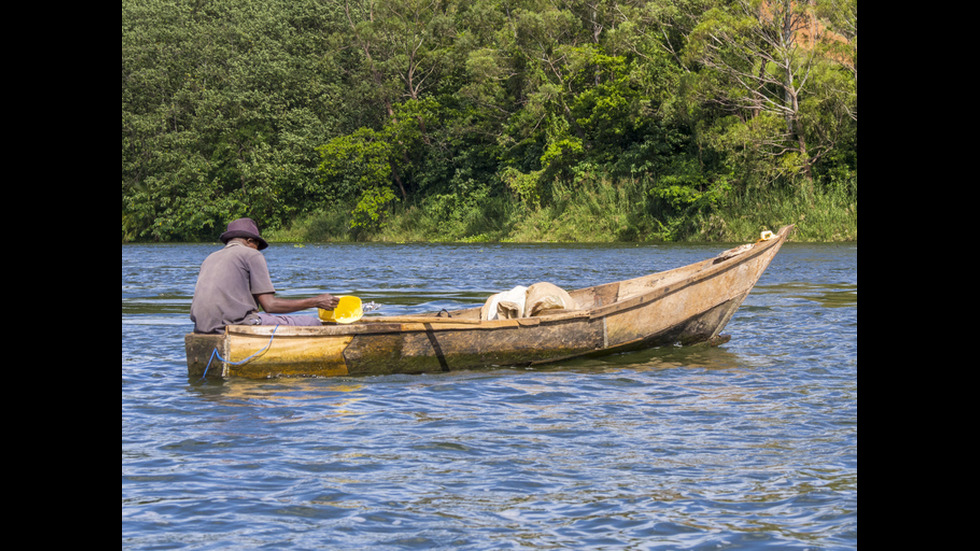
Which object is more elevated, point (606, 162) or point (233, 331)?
point (606, 162)

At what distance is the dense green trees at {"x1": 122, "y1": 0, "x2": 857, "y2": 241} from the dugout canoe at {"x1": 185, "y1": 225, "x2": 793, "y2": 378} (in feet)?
68.8

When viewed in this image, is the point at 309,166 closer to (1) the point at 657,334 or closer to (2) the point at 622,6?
(2) the point at 622,6

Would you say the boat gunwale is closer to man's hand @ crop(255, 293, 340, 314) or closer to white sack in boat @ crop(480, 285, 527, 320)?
man's hand @ crop(255, 293, 340, 314)

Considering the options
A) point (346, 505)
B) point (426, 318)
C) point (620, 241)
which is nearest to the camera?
point (346, 505)

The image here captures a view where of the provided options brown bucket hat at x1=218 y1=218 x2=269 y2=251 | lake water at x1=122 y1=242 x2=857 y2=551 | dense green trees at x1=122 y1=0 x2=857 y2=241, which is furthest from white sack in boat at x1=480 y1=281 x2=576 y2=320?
dense green trees at x1=122 y1=0 x2=857 y2=241

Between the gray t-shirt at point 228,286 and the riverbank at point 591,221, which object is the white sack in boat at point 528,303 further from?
the riverbank at point 591,221

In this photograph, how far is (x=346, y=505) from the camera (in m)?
5.23

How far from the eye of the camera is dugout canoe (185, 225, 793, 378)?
29.3 ft

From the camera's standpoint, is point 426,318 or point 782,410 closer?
point 782,410

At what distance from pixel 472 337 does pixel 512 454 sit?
324 cm

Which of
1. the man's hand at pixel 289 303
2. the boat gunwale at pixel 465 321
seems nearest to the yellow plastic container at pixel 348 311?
the boat gunwale at pixel 465 321
